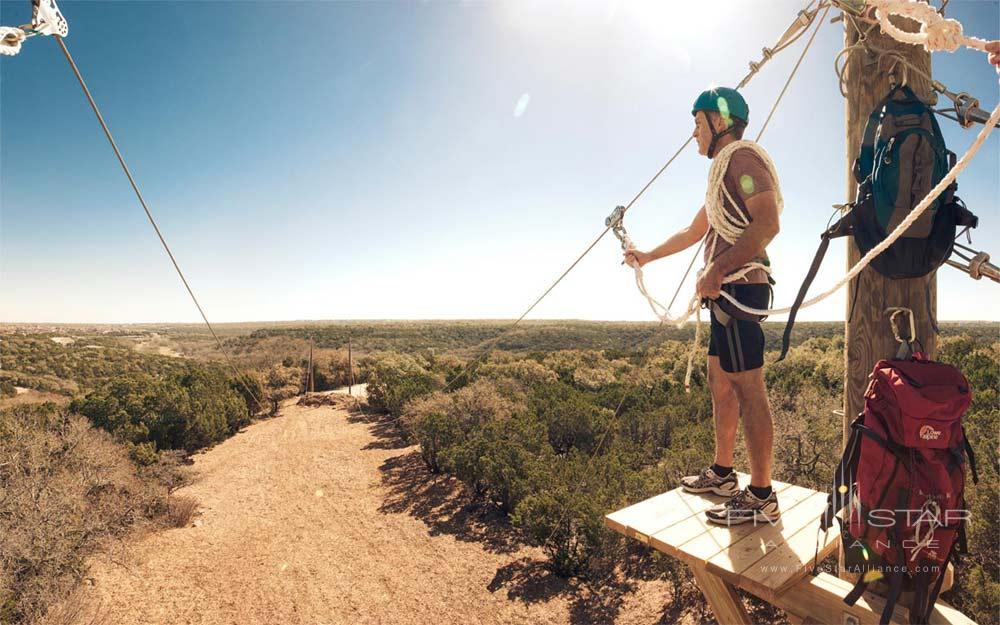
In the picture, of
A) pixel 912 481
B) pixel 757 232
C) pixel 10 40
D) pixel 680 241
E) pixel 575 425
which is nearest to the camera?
pixel 912 481

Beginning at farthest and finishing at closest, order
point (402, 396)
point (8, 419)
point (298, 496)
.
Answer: point (402, 396) → point (298, 496) → point (8, 419)

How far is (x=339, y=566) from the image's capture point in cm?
651

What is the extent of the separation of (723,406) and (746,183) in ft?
3.98

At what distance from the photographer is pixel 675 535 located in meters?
2.22

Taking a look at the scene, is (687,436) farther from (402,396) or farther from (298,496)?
(402,396)

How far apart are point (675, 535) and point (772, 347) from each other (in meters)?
31.6

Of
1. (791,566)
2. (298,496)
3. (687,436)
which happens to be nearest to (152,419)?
(298,496)

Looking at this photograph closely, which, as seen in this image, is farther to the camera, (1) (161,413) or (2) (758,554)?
(1) (161,413)

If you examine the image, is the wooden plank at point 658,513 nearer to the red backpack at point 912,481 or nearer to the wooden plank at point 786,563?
the wooden plank at point 786,563

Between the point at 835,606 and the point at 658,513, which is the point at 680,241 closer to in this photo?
the point at 658,513

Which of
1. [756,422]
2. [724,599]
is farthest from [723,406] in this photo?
[724,599]

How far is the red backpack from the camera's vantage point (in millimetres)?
1566

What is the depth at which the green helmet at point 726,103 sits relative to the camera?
238cm

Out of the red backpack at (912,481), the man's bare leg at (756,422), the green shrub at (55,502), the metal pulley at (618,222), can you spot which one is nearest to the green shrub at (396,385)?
the green shrub at (55,502)
